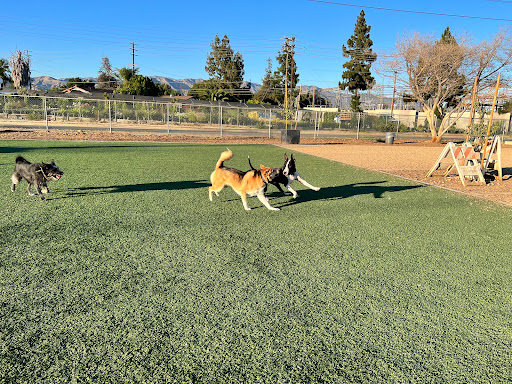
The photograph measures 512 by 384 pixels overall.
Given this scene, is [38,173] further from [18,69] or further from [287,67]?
[18,69]

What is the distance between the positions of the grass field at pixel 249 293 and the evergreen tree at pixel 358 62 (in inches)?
2361

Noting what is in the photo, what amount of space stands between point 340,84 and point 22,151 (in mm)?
58092

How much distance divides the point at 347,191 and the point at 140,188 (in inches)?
172

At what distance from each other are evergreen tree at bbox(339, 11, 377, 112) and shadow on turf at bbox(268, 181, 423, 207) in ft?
184

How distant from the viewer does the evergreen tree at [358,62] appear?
199 feet

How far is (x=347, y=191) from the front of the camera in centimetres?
762

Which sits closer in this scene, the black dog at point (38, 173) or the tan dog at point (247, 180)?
the tan dog at point (247, 180)

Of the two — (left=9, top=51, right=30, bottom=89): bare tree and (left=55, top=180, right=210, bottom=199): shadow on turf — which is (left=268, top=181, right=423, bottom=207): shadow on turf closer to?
(left=55, top=180, right=210, bottom=199): shadow on turf

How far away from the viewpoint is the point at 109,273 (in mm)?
3369

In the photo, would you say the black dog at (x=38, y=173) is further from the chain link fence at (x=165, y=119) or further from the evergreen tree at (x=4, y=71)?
the evergreen tree at (x=4, y=71)

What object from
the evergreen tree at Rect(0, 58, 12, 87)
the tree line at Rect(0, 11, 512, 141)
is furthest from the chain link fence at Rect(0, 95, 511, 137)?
the evergreen tree at Rect(0, 58, 12, 87)

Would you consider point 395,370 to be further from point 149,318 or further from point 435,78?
point 435,78

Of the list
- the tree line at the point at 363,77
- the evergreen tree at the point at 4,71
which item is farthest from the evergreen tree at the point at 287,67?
the evergreen tree at the point at 4,71

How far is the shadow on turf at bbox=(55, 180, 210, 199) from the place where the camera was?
6.64 meters
